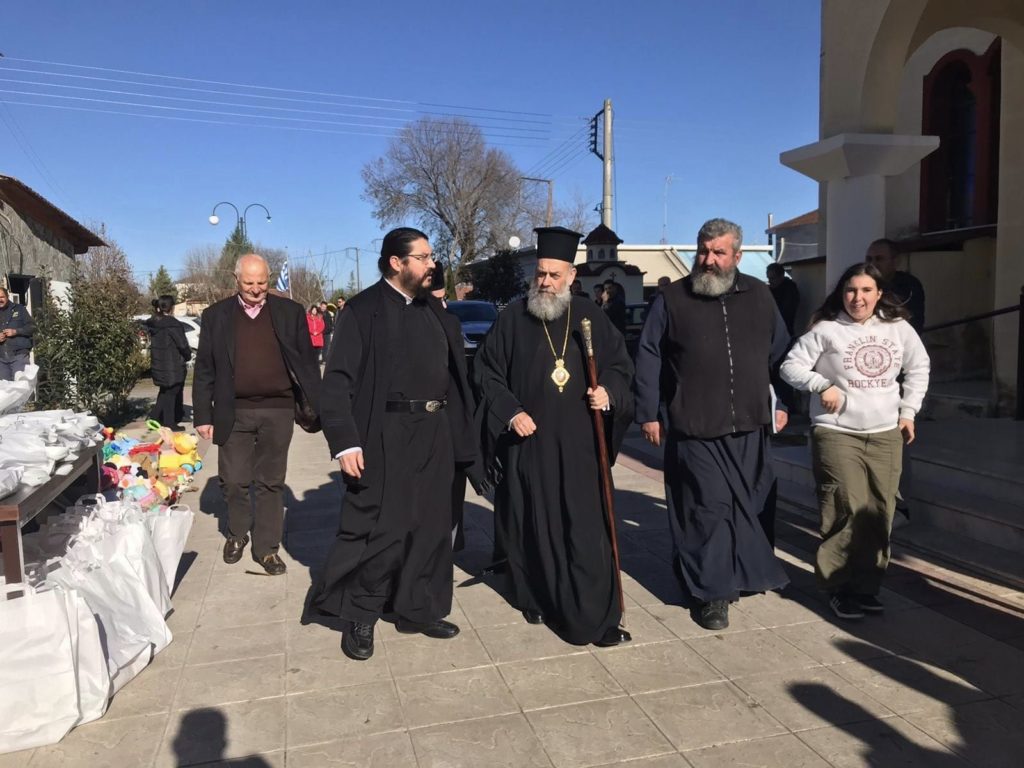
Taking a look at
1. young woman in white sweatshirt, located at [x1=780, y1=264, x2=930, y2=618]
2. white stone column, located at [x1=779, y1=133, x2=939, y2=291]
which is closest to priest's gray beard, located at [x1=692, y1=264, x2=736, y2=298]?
young woman in white sweatshirt, located at [x1=780, y1=264, x2=930, y2=618]

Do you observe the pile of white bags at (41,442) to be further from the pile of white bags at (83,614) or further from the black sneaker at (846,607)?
the black sneaker at (846,607)

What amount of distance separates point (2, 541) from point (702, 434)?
3165 mm

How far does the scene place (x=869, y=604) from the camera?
4289 millimetres

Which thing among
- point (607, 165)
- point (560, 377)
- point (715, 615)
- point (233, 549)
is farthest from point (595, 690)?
point (607, 165)

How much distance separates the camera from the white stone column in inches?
250

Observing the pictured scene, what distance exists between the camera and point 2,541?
3357 mm

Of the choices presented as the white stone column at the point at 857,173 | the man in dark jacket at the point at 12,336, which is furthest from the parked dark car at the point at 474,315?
the white stone column at the point at 857,173

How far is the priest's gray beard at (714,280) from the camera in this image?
4254mm

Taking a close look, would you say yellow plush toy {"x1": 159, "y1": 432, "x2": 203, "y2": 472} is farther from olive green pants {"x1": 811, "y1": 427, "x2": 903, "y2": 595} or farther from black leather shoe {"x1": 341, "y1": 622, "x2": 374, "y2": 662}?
olive green pants {"x1": 811, "y1": 427, "x2": 903, "y2": 595}

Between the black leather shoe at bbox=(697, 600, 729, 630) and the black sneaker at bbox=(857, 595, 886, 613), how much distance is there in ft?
2.27

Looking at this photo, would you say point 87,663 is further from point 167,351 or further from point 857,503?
point 167,351

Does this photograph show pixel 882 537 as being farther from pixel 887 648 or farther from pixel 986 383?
pixel 986 383

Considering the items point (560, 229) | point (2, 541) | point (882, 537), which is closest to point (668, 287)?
point (560, 229)

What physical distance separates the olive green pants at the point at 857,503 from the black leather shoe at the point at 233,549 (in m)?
3.52
